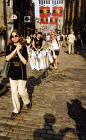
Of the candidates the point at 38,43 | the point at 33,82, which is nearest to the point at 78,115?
the point at 33,82

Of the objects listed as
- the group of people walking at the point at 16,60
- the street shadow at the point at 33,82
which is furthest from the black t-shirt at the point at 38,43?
the group of people walking at the point at 16,60

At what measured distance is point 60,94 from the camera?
19.7ft

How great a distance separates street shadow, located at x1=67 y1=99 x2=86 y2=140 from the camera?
380 centimetres

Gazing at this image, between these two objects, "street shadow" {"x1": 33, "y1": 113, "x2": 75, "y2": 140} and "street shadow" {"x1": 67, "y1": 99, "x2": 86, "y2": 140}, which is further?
"street shadow" {"x1": 67, "y1": 99, "x2": 86, "y2": 140}

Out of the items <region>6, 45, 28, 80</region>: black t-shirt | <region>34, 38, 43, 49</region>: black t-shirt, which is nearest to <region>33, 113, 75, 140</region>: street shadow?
<region>6, 45, 28, 80</region>: black t-shirt

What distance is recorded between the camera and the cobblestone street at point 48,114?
3.71m

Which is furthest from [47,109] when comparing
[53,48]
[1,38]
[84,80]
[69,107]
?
[1,38]

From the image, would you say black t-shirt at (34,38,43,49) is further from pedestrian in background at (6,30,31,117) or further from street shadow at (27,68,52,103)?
pedestrian in background at (6,30,31,117)

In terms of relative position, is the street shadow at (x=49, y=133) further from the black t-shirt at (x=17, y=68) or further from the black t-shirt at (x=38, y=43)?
the black t-shirt at (x=38, y=43)

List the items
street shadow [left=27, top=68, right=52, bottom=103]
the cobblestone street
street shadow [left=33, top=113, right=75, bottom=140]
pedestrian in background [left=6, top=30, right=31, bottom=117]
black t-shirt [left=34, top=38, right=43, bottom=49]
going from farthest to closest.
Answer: black t-shirt [left=34, top=38, right=43, bottom=49]
street shadow [left=27, top=68, right=52, bottom=103]
pedestrian in background [left=6, top=30, right=31, bottom=117]
the cobblestone street
street shadow [left=33, top=113, right=75, bottom=140]

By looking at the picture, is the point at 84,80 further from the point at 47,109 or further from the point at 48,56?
the point at 47,109

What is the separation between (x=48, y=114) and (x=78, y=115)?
720 millimetres

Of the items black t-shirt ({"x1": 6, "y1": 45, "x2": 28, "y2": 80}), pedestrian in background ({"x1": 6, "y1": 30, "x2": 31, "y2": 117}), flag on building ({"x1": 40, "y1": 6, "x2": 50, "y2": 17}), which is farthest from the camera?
flag on building ({"x1": 40, "y1": 6, "x2": 50, "y2": 17})

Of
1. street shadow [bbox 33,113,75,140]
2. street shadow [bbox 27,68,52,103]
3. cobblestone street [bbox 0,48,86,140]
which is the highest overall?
street shadow [bbox 27,68,52,103]
